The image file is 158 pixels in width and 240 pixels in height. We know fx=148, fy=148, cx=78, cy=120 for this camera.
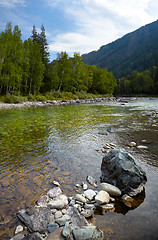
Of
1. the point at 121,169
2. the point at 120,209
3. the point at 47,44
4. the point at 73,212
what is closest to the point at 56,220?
the point at 73,212

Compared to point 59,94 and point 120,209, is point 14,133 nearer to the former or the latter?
point 120,209

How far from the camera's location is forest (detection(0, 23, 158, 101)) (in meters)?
33.2

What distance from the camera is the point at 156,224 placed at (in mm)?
2701

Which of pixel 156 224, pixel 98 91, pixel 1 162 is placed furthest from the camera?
pixel 98 91

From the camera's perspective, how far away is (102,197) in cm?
337

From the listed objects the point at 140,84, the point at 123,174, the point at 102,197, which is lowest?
the point at 102,197

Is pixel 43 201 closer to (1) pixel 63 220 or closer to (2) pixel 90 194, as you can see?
(1) pixel 63 220

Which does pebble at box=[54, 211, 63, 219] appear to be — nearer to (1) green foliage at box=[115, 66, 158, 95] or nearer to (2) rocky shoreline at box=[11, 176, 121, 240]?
(2) rocky shoreline at box=[11, 176, 121, 240]

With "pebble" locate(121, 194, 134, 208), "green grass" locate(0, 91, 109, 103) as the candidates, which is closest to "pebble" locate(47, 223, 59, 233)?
"pebble" locate(121, 194, 134, 208)

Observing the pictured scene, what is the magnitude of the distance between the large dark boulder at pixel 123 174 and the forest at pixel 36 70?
32482 mm

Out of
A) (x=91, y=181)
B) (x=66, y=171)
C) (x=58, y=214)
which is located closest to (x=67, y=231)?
(x=58, y=214)

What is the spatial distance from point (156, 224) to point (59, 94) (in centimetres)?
4443

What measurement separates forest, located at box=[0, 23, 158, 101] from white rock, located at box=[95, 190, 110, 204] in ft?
109

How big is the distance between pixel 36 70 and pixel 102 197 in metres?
42.9
